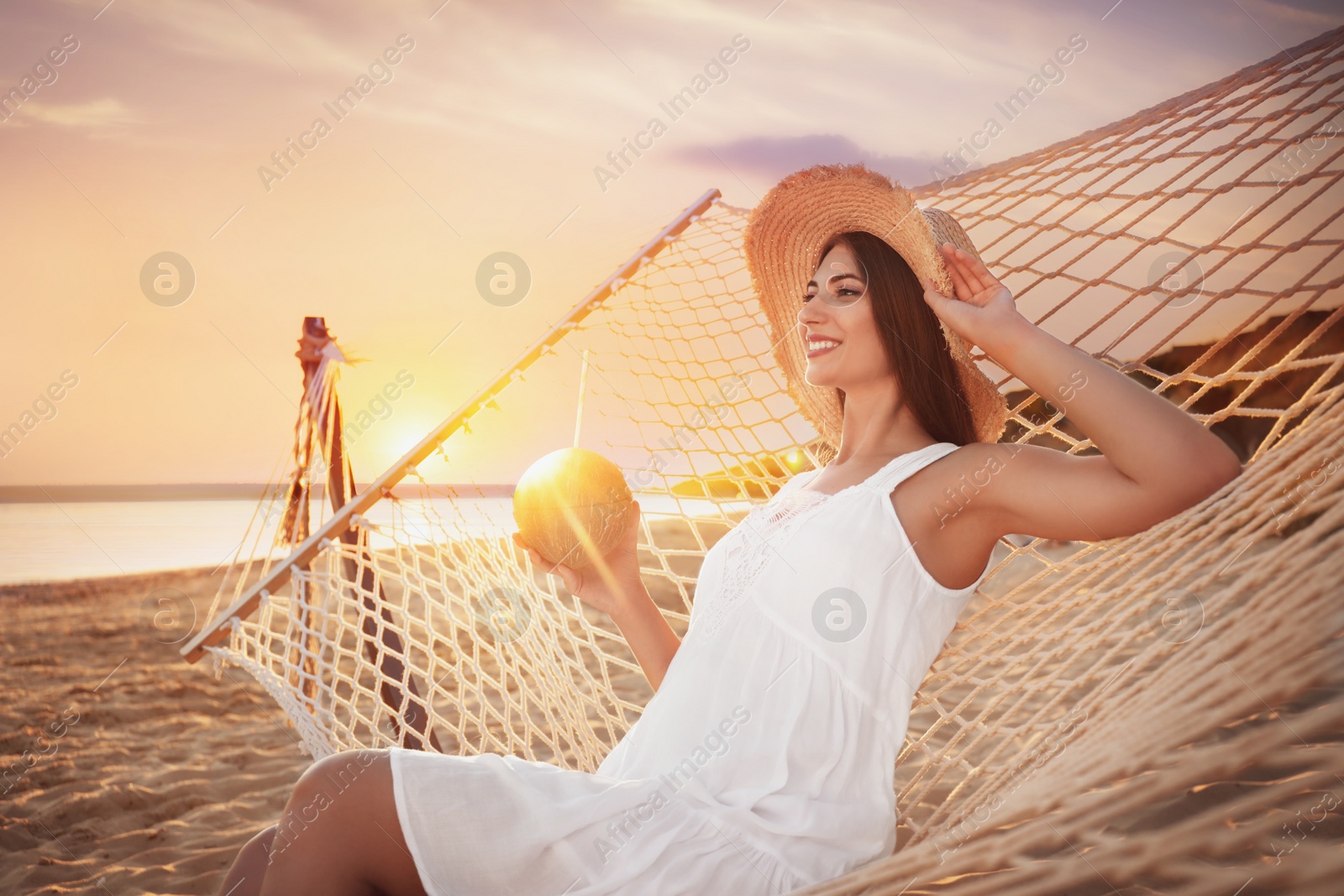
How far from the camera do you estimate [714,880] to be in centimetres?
94

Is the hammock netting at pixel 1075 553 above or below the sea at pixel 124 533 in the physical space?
below

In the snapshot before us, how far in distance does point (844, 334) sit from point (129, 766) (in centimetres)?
269

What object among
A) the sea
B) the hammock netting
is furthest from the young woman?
the sea

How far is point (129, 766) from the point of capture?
2660mm

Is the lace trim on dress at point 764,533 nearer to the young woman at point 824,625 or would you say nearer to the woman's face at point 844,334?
the young woman at point 824,625

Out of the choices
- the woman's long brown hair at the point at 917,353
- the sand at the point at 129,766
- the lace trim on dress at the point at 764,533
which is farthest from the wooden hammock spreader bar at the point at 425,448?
the woman's long brown hair at the point at 917,353

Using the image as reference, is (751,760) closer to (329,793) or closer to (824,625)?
(824,625)

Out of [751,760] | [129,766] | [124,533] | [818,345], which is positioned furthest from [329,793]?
[124,533]

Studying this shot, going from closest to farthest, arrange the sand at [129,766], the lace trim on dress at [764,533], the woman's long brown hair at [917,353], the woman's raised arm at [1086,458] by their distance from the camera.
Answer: the woman's raised arm at [1086,458]
the lace trim on dress at [764,533]
the woman's long brown hair at [917,353]
the sand at [129,766]

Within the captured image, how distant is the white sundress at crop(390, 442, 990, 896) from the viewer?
911 mm

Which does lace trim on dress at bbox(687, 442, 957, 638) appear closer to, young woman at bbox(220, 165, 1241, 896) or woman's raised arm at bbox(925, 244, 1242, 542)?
young woman at bbox(220, 165, 1241, 896)

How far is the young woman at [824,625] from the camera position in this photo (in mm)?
900

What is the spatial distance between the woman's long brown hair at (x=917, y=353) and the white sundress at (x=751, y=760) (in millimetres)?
134

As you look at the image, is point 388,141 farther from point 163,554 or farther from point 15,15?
point 163,554
